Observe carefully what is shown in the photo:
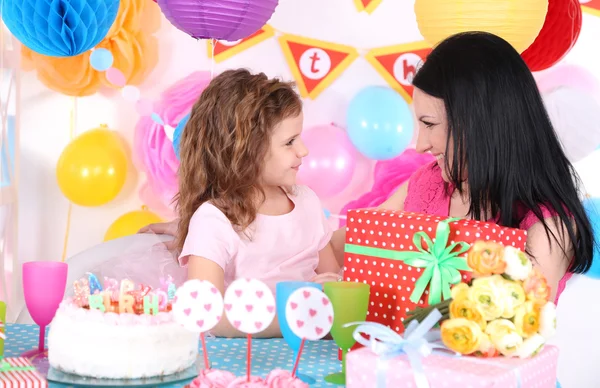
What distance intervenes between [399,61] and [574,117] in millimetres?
874

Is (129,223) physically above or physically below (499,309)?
below

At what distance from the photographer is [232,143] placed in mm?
2010

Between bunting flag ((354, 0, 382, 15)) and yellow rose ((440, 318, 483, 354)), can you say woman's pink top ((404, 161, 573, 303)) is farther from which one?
bunting flag ((354, 0, 382, 15))

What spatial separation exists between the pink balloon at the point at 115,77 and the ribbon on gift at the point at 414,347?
7.86 ft

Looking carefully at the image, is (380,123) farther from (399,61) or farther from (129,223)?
(129,223)

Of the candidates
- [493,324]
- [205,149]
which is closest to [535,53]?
[205,149]

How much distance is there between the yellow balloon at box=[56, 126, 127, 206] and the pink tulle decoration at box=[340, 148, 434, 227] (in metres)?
1.04

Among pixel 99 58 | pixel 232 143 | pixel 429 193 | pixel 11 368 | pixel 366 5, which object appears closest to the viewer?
pixel 11 368

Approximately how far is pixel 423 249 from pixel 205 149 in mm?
881

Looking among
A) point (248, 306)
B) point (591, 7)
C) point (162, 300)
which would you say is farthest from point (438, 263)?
point (591, 7)

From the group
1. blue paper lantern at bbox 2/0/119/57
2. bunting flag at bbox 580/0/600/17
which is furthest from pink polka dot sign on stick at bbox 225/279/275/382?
bunting flag at bbox 580/0/600/17

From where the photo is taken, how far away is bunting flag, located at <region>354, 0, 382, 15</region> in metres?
3.69

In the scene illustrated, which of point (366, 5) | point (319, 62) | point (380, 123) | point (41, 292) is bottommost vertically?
point (41, 292)

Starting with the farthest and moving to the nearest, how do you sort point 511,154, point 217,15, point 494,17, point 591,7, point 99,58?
point 591,7
point 99,58
point 217,15
point 494,17
point 511,154
